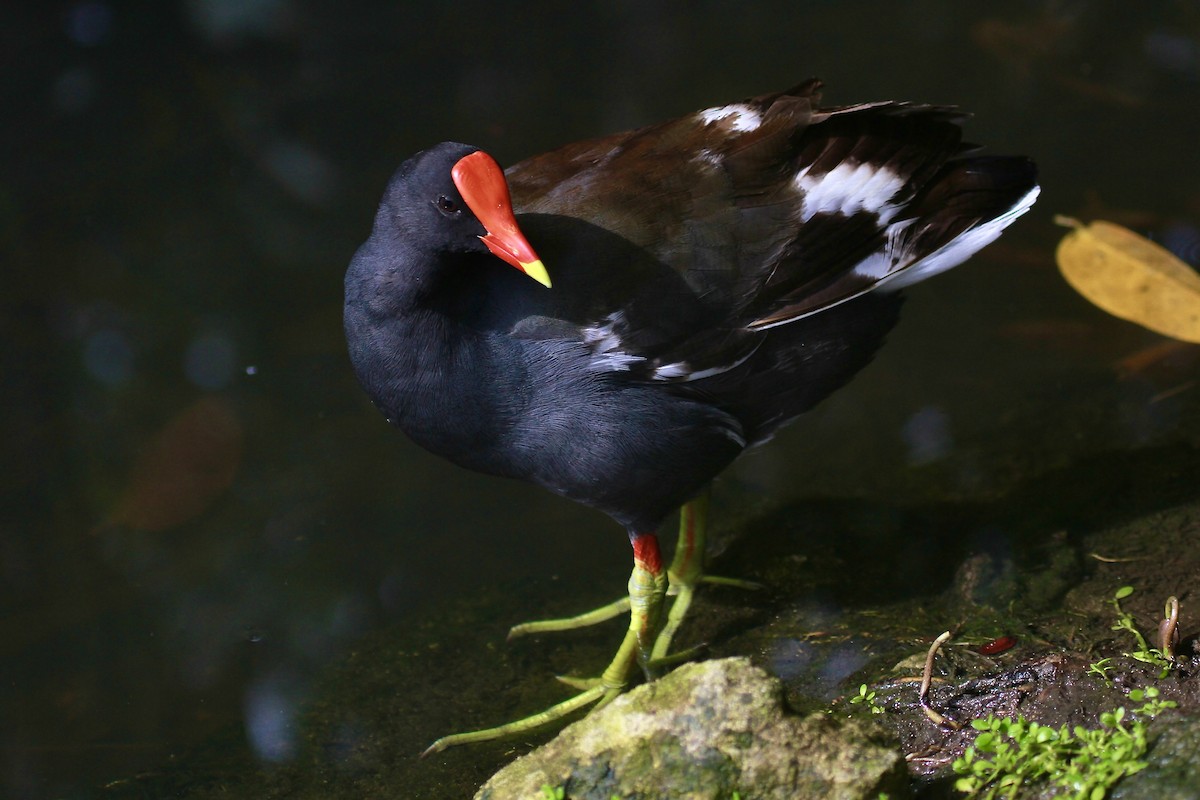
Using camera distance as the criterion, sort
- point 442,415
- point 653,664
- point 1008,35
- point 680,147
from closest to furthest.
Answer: point 442,415
point 680,147
point 653,664
point 1008,35

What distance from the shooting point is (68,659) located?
310cm

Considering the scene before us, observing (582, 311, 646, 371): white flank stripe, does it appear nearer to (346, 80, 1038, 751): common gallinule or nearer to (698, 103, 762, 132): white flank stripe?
(346, 80, 1038, 751): common gallinule

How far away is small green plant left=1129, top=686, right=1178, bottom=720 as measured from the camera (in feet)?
6.37

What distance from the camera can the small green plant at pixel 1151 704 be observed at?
6.37ft

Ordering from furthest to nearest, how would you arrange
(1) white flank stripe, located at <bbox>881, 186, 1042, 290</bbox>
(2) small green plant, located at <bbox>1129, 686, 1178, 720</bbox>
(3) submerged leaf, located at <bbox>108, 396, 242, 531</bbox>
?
(3) submerged leaf, located at <bbox>108, 396, 242, 531</bbox>
(1) white flank stripe, located at <bbox>881, 186, 1042, 290</bbox>
(2) small green plant, located at <bbox>1129, 686, 1178, 720</bbox>

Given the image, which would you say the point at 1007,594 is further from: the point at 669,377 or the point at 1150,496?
the point at 669,377

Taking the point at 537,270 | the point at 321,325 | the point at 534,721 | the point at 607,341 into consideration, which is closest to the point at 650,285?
the point at 607,341

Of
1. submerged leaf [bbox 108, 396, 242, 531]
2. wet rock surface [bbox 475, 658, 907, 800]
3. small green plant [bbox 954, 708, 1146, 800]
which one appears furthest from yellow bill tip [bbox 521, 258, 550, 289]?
submerged leaf [bbox 108, 396, 242, 531]

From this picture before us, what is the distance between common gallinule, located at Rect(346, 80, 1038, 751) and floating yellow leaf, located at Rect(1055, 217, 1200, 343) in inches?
42.2

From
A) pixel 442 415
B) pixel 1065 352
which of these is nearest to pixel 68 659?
pixel 442 415

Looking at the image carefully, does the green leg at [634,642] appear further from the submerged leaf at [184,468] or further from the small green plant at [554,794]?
the submerged leaf at [184,468]

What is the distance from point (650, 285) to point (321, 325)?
69.3 inches

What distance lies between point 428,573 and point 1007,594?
1.58m

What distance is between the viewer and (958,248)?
2.90 meters
